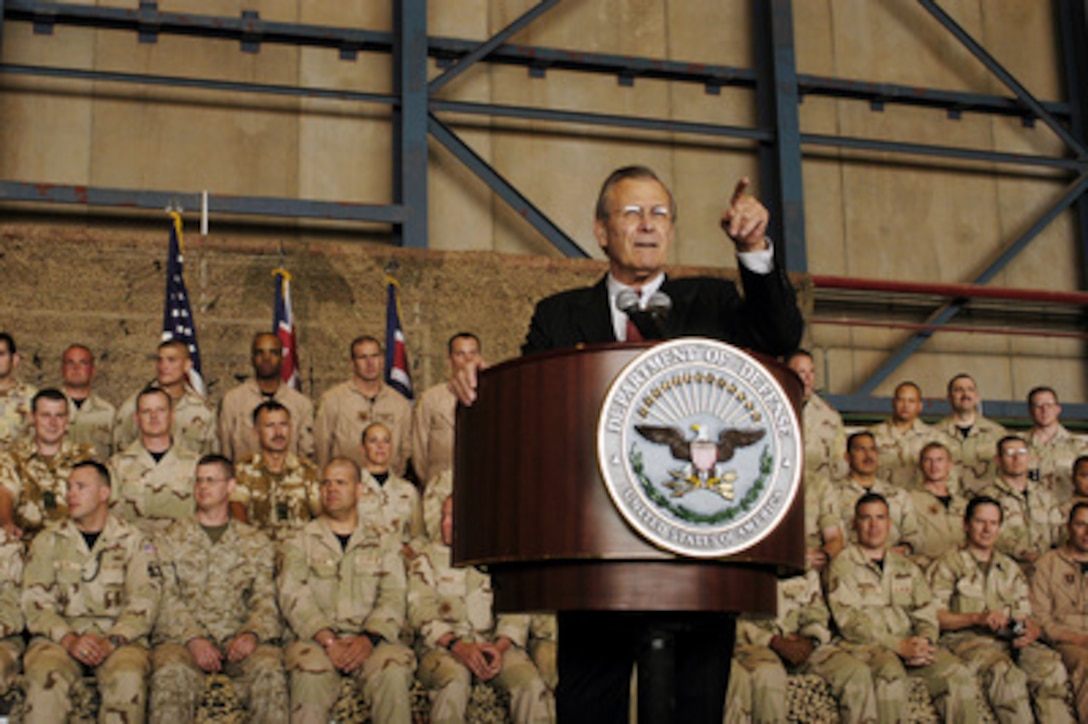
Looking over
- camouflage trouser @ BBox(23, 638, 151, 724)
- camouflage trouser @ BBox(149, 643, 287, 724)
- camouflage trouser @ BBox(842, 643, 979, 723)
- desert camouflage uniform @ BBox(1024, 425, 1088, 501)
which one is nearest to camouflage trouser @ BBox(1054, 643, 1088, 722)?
camouflage trouser @ BBox(842, 643, 979, 723)

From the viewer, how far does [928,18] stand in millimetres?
9445

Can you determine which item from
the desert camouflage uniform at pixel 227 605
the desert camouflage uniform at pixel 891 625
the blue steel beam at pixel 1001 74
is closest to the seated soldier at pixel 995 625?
the desert camouflage uniform at pixel 891 625

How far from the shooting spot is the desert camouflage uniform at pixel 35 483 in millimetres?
5426

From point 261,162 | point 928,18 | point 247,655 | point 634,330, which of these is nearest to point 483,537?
point 634,330

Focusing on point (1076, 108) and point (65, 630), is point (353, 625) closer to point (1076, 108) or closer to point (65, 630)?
point (65, 630)

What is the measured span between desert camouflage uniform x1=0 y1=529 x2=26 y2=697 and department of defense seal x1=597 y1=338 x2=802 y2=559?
11.2 ft

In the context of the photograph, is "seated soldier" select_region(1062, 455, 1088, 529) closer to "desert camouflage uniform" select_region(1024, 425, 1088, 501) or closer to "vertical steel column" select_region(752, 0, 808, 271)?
"desert camouflage uniform" select_region(1024, 425, 1088, 501)

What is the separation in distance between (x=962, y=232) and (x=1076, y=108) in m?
1.27

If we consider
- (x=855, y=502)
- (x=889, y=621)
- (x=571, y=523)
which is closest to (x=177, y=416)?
(x=855, y=502)

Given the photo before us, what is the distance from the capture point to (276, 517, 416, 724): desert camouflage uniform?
14.8 ft

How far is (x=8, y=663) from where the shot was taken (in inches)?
170

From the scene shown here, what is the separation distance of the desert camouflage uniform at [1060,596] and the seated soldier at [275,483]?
122 inches

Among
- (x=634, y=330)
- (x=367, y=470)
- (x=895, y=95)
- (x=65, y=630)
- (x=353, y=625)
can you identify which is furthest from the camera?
(x=895, y=95)

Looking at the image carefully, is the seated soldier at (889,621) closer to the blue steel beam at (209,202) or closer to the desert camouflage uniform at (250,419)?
the desert camouflage uniform at (250,419)
